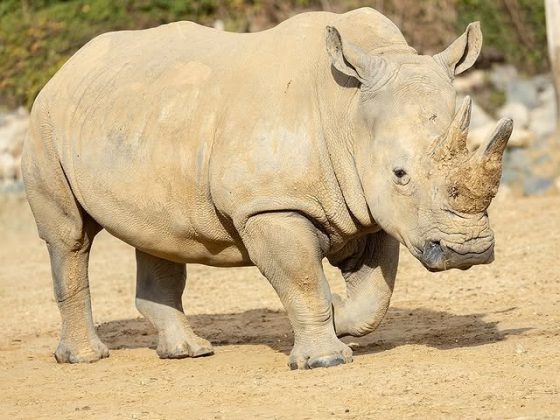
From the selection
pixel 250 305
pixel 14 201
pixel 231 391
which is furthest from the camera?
pixel 14 201

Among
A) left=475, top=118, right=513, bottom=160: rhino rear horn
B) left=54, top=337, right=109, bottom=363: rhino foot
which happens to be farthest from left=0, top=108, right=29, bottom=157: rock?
left=475, top=118, right=513, bottom=160: rhino rear horn

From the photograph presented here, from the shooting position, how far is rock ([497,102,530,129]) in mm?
20172

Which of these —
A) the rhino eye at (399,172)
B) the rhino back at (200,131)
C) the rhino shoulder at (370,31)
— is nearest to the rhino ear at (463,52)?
the rhino shoulder at (370,31)

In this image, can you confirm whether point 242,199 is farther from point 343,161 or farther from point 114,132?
point 114,132

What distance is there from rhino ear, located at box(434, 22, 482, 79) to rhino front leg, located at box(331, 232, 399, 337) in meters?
1.05

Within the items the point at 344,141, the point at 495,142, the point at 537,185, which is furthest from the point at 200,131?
the point at 537,185

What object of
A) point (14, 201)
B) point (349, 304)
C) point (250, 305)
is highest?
point (349, 304)

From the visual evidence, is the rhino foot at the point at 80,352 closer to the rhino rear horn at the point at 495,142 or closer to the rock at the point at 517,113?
the rhino rear horn at the point at 495,142

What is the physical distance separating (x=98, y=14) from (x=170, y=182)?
12.2 metres

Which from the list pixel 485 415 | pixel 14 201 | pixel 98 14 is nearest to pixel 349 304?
pixel 485 415

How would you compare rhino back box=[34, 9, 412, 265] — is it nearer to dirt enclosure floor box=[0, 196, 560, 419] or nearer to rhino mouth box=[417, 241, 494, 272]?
rhino mouth box=[417, 241, 494, 272]

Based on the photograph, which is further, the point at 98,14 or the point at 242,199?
the point at 98,14

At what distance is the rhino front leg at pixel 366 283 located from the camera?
8.12 metres

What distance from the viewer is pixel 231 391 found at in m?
7.38
